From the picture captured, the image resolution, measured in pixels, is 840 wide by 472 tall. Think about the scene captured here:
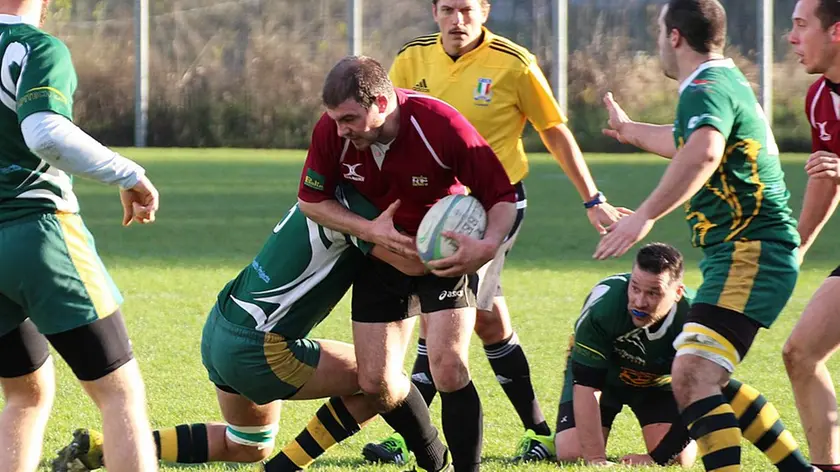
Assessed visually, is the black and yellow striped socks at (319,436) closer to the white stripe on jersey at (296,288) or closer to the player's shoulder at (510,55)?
the white stripe on jersey at (296,288)

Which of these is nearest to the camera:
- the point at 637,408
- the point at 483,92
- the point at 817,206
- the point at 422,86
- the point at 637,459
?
the point at 817,206

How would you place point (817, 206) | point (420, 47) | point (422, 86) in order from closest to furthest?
point (817, 206) < point (422, 86) < point (420, 47)

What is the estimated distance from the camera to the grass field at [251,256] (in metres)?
5.91

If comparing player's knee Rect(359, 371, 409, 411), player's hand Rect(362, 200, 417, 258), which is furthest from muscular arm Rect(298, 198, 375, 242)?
player's knee Rect(359, 371, 409, 411)

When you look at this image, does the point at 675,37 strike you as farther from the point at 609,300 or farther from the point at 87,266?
the point at 87,266

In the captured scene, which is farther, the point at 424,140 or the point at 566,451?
the point at 566,451

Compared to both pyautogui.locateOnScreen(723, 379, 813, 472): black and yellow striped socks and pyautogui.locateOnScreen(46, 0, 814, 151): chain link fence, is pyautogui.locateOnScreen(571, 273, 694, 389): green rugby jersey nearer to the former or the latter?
pyautogui.locateOnScreen(723, 379, 813, 472): black and yellow striped socks

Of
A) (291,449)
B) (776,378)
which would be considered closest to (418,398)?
(291,449)

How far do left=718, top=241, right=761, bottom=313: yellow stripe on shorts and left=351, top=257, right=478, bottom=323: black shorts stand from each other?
94 cm

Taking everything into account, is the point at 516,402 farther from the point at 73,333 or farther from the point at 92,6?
the point at 92,6

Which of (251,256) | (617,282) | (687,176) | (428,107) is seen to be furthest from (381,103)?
(251,256)

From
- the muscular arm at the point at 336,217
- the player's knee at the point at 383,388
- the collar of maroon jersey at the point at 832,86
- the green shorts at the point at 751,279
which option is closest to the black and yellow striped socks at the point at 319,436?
the player's knee at the point at 383,388

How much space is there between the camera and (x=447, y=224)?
4.44 metres

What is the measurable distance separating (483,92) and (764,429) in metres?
2.15
